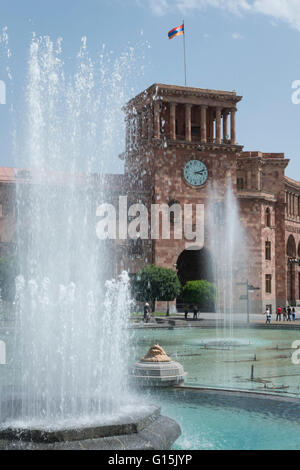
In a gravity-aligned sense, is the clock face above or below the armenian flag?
below

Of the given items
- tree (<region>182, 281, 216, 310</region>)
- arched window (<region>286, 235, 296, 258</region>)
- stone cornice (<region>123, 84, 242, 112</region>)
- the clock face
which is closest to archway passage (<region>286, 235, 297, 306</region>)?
arched window (<region>286, 235, 296, 258</region>)

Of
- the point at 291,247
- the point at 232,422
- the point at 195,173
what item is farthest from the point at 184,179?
the point at 232,422

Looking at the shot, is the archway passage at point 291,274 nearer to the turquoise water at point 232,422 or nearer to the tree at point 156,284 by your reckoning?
the tree at point 156,284

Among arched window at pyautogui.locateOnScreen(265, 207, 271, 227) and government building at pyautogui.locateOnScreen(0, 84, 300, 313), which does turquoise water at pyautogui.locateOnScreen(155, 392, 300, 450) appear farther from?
arched window at pyautogui.locateOnScreen(265, 207, 271, 227)

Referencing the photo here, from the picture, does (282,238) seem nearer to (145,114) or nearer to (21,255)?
(145,114)

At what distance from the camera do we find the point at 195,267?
159 feet

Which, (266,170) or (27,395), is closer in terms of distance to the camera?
(27,395)

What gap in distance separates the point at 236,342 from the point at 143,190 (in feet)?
73.5

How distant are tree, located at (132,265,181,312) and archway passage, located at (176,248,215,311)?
775 centimetres

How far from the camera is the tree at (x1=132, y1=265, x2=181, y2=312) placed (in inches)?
1508

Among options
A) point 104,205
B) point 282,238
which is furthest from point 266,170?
point 104,205

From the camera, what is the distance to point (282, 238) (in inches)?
2023

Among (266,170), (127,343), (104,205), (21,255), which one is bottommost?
(127,343)

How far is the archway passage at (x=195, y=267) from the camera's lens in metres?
46.4
